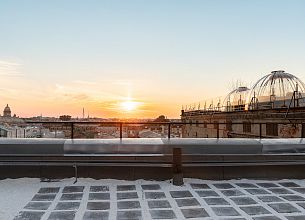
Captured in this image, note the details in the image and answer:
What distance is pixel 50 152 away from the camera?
27.0 ft

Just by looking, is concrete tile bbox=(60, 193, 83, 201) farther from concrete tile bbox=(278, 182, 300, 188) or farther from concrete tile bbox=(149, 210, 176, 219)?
concrete tile bbox=(278, 182, 300, 188)

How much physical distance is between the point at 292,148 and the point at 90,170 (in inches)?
202

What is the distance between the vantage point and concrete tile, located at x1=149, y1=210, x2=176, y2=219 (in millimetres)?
5570

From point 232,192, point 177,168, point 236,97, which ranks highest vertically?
point 236,97

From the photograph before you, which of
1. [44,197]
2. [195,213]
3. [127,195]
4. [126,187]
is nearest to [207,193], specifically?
[195,213]

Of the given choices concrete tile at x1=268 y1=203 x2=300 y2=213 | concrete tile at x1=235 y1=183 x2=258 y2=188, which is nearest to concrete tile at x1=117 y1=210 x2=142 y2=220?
concrete tile at x1=268 y1=203 x2=300 y2=213

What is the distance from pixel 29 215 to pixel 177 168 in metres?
3.30

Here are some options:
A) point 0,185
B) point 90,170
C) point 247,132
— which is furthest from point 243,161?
point 247,132

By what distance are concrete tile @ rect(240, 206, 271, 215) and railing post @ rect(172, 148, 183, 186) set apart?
73.0 inches

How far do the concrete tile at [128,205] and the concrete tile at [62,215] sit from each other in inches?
33.8

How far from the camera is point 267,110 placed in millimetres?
29891

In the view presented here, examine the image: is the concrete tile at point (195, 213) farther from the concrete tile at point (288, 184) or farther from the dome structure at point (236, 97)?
the dome structure at point (236, 97)

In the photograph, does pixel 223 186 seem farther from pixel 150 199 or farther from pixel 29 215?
pixel 29 215

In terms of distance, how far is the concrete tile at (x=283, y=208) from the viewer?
5.96m
